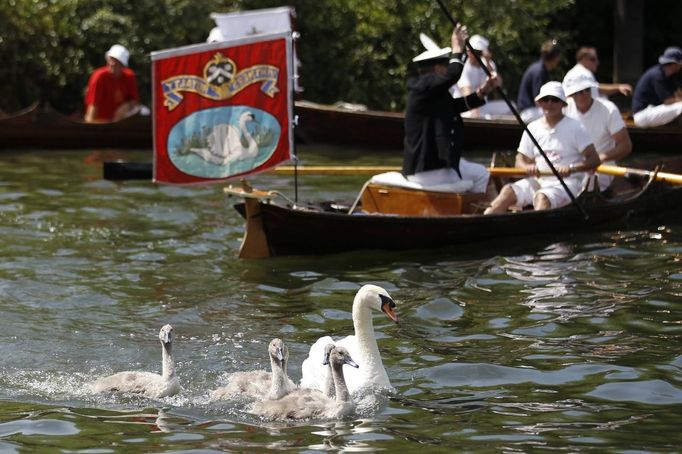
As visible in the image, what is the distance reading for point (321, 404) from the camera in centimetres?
822

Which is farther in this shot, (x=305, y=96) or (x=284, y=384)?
(x=305, y=96)

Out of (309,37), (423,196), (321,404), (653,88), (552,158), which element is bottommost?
(321,404)

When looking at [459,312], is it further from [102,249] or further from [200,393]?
[102,249]

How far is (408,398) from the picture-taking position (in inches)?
340

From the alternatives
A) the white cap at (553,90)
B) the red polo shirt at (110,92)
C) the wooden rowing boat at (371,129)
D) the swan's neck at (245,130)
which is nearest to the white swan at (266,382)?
the swan's neck at (245,130)

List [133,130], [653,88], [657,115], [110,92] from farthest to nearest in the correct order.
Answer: [110,92] → [133,130] → [653,88] → [657,115]

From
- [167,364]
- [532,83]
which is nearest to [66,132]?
[532,83]

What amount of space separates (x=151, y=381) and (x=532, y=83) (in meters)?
10.6

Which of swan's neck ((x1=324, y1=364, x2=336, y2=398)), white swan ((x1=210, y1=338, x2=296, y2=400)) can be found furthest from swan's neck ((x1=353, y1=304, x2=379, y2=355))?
white swan ((x1=210, y1=338, x2=296, y2=400))

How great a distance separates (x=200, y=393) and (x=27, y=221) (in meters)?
6.61

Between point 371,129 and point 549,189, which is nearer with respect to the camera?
point 549,189

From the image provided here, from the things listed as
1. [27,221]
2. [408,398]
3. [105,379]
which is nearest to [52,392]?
[105,379]

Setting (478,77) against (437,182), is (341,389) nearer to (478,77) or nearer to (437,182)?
(437,182)

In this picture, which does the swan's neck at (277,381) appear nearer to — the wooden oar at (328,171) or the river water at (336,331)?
the river water at (336,331)
